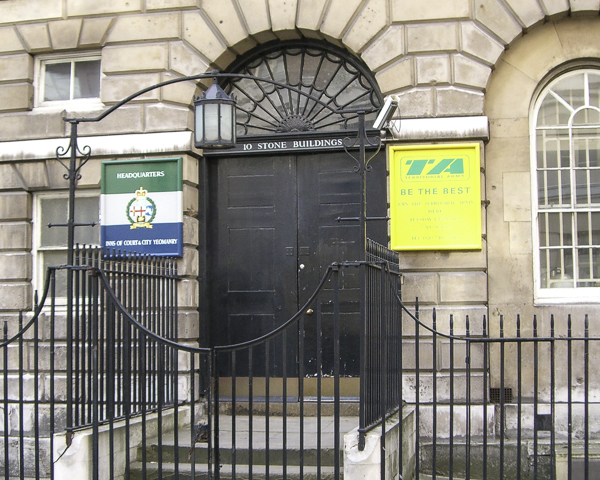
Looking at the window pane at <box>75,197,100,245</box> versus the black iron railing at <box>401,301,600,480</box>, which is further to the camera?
the window pane at <box>75,197,100,245</box>

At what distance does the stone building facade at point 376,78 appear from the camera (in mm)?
8297

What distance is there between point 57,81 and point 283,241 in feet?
12.3

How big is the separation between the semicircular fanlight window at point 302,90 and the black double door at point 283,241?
0.41 meters

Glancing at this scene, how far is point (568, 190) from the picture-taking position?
8484 millimetres

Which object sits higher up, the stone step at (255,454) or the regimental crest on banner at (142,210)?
the regimental crest on banner at (142,210)

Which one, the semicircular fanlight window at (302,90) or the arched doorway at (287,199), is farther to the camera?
the semicircular fanlight window at (302,90)

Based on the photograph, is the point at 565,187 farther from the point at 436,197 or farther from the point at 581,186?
the point at 436,197

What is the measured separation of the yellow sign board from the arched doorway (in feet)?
1.20

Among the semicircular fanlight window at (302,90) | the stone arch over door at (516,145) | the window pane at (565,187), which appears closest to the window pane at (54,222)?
the semicircular fanlight window at (302,90)

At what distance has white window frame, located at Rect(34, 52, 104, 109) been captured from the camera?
30.9 ft

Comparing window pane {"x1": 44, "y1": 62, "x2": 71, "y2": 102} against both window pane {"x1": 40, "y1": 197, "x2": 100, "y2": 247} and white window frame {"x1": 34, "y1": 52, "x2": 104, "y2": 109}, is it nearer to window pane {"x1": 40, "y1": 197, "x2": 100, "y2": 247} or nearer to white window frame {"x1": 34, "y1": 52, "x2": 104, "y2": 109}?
white window frame {"x1": 34, "y1": 52, "x2": 104, "y2": 109}

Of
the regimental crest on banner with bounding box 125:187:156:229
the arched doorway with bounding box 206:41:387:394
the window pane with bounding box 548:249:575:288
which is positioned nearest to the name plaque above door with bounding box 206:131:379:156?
the arched doorway with bounding box 206:41:387:394

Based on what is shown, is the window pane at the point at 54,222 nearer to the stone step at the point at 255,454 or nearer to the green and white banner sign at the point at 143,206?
the green and white banner sign at the point at 143,206

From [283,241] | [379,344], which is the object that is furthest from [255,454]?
[283,241]
